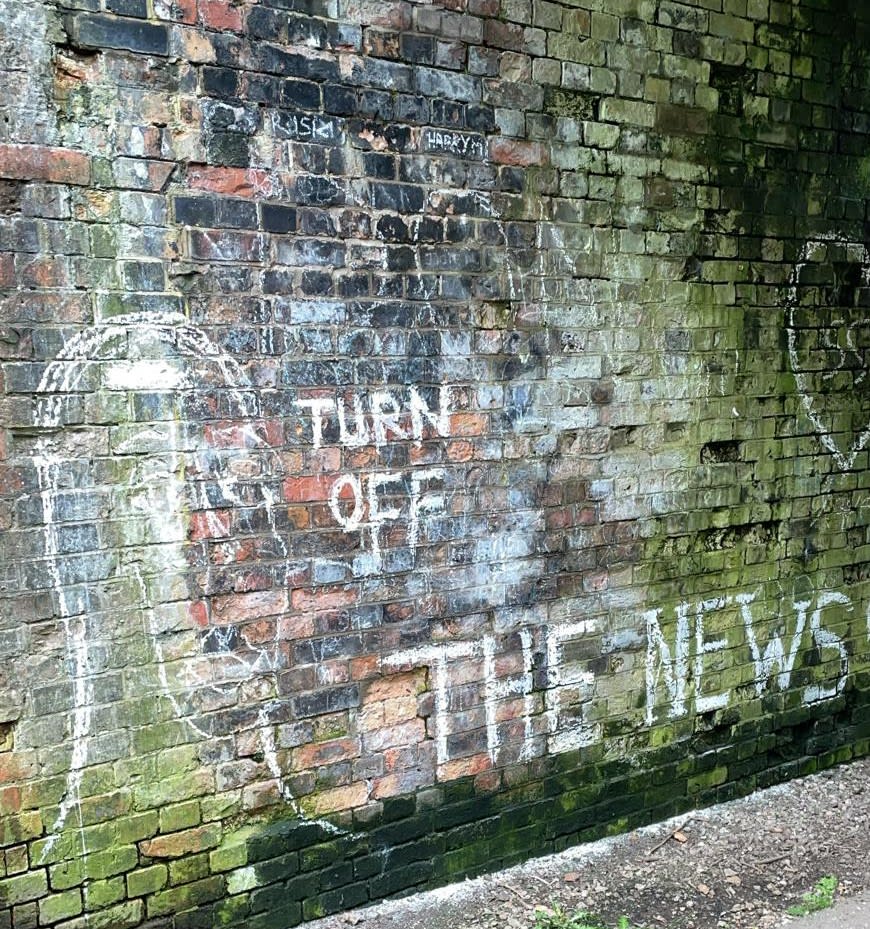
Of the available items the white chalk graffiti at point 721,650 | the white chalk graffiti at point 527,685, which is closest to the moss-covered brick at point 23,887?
the white chalk graffiti at point 527,685

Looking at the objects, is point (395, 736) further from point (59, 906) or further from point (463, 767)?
point (59, 906)

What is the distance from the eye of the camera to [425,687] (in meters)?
3.09

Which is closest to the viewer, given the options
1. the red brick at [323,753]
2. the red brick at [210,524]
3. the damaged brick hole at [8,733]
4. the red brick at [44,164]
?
the red brick at [44,164]

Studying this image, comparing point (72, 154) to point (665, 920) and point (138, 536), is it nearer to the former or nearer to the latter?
point (138, 536)

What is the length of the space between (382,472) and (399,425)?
0.58ft

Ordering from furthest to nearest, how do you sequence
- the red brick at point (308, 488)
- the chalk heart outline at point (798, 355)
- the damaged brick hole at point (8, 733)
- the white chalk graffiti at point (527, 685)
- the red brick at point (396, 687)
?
the chalk heart outline at point (798, 355)
the white chalk graffiti at point (527, 685)
the red brick at point (396, 687)
the red brick at point (308, 488)
the damaged brick hole at point (8, 733)

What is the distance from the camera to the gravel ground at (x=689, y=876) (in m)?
3.05

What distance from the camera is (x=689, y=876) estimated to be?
3334 mm

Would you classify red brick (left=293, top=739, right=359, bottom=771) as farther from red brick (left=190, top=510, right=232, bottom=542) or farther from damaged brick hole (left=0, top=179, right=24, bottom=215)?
damaged brick hole (left=0, top=179, right=24, bottom=215)

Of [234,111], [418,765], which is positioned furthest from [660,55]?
[418,765]

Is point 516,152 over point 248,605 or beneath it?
over

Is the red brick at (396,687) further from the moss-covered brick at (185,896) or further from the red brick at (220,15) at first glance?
the red brick at (220,15)

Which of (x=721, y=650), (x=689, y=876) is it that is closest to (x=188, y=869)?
(x=689, y=876)

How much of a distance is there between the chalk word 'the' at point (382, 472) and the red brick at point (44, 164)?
942 mm
